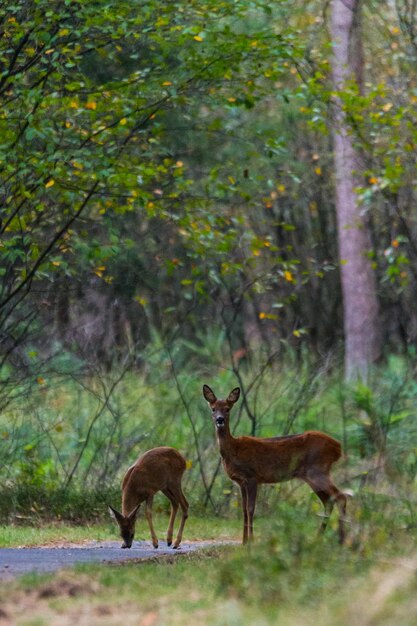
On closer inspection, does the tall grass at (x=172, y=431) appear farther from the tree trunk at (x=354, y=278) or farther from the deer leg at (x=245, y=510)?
the tree trunk at (x=354, y=278)

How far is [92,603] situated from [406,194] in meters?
23.6

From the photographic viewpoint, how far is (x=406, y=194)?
30.9m

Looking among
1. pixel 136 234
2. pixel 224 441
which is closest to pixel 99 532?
pixel 224 441

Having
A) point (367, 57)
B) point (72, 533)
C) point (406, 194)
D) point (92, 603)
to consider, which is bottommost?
point (72, 533)

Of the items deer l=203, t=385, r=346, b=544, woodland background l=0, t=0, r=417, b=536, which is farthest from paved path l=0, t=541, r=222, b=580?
woodland background l=0, t=0, r=417, b=536

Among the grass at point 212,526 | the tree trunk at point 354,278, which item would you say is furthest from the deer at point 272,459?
the tree trunk at point 354,278

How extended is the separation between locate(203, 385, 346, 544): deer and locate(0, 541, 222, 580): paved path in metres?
0.79

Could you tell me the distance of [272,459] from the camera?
12.9 m

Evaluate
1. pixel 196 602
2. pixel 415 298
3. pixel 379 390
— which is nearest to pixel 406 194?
pixel 415 298

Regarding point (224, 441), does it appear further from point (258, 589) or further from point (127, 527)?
point (258, 589)

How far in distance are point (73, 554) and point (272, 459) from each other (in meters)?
2.01

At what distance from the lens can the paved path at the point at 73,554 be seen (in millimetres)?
11219

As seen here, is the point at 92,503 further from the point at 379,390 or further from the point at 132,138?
the point at 379,390

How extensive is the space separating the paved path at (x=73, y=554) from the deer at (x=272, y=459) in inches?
31.0
